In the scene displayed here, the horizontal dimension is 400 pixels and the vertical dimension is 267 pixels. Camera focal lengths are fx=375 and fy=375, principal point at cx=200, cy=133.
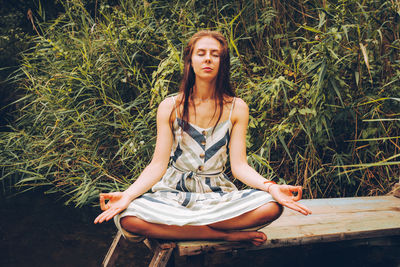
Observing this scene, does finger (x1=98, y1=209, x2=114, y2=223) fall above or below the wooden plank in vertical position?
above

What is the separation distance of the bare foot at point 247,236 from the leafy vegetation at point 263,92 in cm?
95

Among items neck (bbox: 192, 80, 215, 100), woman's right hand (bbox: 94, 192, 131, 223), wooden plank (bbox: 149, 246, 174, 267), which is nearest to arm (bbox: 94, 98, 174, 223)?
woman's right hand (bbox: 94, 192, 131, 223)

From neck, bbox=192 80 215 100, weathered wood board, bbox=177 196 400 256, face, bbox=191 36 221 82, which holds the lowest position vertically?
weathered wood board, bbox=177 196 400 256

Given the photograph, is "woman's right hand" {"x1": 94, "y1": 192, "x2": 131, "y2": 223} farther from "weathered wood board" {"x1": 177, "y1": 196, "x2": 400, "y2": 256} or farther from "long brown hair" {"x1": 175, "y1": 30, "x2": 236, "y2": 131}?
"long brown hair" {"x1": 175, "y1": 30, "x2": 236, "y2": 131}

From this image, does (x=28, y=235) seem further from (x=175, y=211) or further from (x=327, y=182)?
(x=327, y=182)

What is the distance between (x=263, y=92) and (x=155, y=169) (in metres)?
1.19

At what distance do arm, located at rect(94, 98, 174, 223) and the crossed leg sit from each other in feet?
0.25

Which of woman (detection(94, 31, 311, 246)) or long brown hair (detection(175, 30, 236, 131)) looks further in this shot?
long brown hair (detection(175, 30, 236, 131))

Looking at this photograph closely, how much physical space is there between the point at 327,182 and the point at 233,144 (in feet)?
4.10

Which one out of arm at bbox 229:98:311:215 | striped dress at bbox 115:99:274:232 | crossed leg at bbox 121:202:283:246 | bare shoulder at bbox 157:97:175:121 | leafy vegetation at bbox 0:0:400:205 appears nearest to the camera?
crossed leg at bbox 121:202:283:246

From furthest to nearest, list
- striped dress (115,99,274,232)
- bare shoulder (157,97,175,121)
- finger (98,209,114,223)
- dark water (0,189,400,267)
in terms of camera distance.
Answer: dark water (0,189,400,267) → bare shoulder (157,97,175,121) → striped dress (115,99,274,232) → finger (98,209,114,223)

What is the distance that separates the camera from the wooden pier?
1.58 meters

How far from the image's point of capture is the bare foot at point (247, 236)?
160cm

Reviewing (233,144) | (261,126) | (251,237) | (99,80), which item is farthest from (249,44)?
(251,237)
